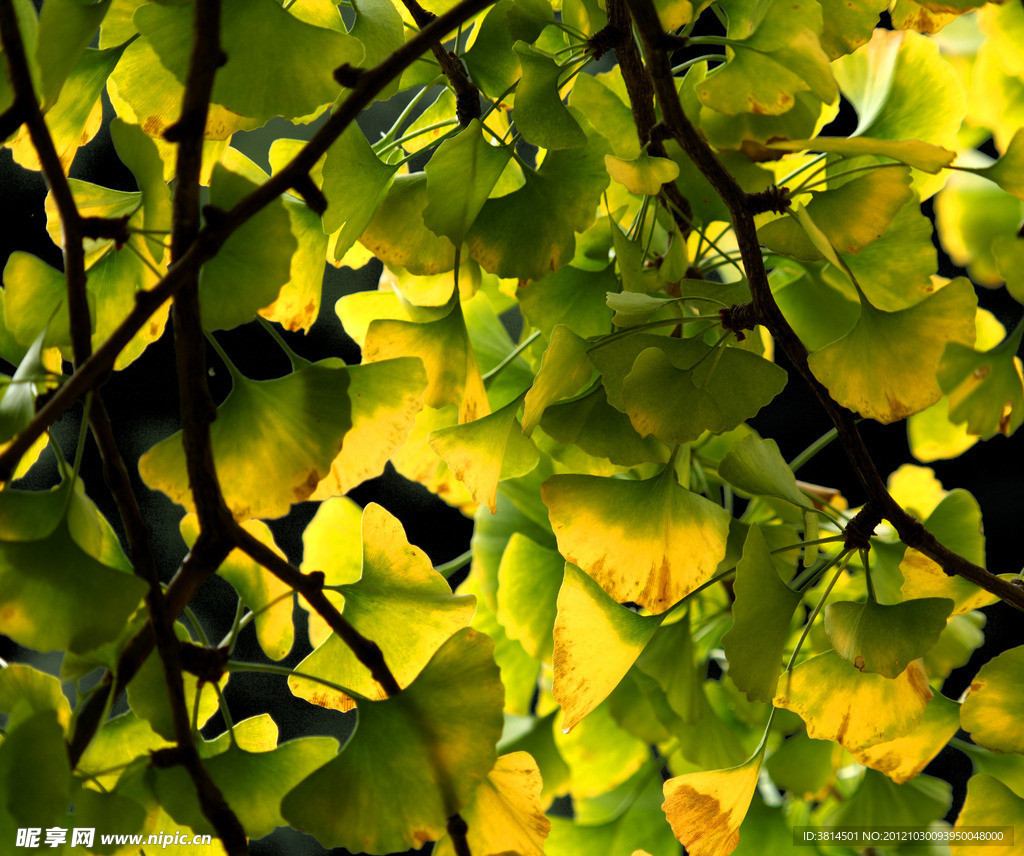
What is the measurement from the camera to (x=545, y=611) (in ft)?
1.23

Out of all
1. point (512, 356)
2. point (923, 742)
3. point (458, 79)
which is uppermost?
point (458, 79)

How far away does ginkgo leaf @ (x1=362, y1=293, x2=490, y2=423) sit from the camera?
31 cm

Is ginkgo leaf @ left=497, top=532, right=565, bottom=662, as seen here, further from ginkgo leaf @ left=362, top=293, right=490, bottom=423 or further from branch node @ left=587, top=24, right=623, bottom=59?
branch node @ left=587, top=24, right=623, bottom=59

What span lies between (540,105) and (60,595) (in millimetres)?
193

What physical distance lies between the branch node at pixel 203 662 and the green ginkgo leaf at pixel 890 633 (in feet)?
0.59

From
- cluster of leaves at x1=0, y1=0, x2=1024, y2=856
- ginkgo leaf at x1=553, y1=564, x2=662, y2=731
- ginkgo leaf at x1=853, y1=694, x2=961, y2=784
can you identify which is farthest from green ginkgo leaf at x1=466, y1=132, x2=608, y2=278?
ginkgo leaf at x1=853, y1=694, x2=961, y2=784

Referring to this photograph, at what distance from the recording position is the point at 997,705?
0.28 meters

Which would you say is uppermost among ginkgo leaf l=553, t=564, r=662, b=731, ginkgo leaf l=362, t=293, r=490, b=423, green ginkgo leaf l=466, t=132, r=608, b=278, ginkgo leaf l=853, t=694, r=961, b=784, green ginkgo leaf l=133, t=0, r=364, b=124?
green ginkgo leaf l=133, t=0, r=364, b=124

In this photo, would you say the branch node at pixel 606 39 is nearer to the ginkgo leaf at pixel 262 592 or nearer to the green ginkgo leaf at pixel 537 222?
the green ginkgo leaf at pixel 537 222

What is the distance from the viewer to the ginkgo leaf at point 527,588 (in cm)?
37

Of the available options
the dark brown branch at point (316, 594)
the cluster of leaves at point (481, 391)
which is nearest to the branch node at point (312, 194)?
the cluster of leaves at point (481, 391)

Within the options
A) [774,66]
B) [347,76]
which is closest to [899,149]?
[774,66]

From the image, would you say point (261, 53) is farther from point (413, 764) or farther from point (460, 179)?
point (413, 764)

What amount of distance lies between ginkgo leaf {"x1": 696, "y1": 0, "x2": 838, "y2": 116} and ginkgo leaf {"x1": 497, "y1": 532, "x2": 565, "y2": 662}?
0.20 m
